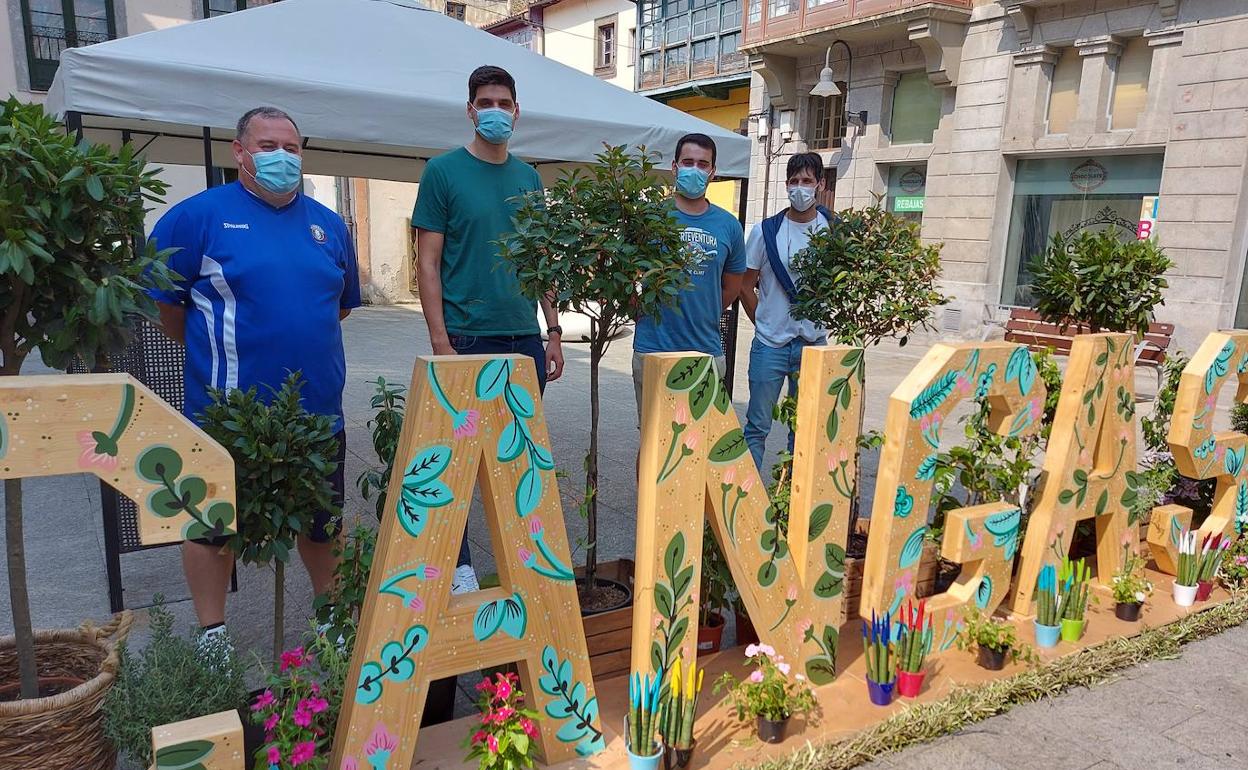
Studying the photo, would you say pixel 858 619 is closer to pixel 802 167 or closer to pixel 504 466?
pixel 504 466

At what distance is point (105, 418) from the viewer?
163 centimetres

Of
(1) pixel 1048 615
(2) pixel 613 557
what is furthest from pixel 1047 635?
(2) pixel 613 557

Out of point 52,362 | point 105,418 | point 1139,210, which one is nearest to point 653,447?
point 105,418

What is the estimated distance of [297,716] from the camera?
1.95 meters

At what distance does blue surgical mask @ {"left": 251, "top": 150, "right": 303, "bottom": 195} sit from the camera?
253 centimetres

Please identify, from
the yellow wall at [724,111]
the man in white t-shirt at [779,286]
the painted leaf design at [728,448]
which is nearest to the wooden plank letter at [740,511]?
the painted leaf design at [728,448]

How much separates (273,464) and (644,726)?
119 centimetres

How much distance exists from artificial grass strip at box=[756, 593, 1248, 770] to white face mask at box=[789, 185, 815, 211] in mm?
2261

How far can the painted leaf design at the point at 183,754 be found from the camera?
1669 mm

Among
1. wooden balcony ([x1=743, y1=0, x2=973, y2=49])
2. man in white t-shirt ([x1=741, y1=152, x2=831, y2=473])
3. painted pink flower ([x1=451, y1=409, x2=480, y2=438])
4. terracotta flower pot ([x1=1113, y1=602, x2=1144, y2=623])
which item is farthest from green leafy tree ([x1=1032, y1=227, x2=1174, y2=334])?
wooden balcony ([x1=743, y1=0, x2=973, y2=49])

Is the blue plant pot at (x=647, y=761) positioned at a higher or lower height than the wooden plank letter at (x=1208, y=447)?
lower

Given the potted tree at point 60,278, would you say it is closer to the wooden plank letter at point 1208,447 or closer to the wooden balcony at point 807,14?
the wooden plank letter at point 1208,447

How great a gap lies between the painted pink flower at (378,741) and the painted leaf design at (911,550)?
1.72 meters

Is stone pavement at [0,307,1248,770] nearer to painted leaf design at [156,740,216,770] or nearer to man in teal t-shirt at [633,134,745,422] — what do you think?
man in teal t-shirt at [633,134,745,422]
